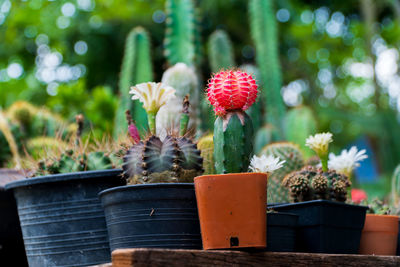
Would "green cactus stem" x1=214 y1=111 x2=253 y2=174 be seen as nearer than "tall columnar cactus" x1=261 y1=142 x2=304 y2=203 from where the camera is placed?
Yes

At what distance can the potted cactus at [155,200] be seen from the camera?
1.32m

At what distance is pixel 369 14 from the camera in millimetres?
8711

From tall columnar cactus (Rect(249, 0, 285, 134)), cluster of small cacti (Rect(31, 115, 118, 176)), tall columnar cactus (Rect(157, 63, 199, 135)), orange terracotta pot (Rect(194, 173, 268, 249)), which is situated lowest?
orange terracotta pot (Rect(194, 173, 268, 249))

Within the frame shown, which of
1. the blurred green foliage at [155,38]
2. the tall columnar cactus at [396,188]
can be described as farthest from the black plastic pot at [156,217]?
the blurred green foliage at [155,38]

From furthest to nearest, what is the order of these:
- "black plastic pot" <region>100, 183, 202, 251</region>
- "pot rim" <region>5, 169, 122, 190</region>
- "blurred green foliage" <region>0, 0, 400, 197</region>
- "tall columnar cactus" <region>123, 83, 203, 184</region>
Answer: "blurred green foliage" <region>0, 0, 400, 197</region> → "pot rim" <region>5, 169, 122, 190</region> → "tall columnar cactus" <region>123, 83, 203, 184</region> → "black plastic pot" <region>100, 183, 202, 251</region>

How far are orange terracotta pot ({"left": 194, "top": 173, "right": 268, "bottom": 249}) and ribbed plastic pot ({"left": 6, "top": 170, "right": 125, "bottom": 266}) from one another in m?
0.43

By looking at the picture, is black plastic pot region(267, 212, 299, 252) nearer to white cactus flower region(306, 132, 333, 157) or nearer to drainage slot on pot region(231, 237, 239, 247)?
A: drainage slot on pot region(231, 237, 239, 247)

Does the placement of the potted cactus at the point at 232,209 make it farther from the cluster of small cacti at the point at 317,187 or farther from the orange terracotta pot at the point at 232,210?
the cluster of small cacti at the point at 317,187

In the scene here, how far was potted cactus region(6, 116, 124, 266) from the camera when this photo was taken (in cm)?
154

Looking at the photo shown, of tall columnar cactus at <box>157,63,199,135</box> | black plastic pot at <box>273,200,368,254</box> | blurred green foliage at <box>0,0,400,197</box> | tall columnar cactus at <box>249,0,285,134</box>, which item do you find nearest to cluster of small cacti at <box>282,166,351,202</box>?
black plastic pot at <box>273,200,368,254</box>

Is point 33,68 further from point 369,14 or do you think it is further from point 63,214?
point 63,214

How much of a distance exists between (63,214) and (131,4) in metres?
9.31

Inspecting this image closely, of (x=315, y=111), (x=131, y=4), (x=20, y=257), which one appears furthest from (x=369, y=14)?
(x=20, y=257)

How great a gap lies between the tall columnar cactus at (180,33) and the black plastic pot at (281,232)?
2.20 meters
